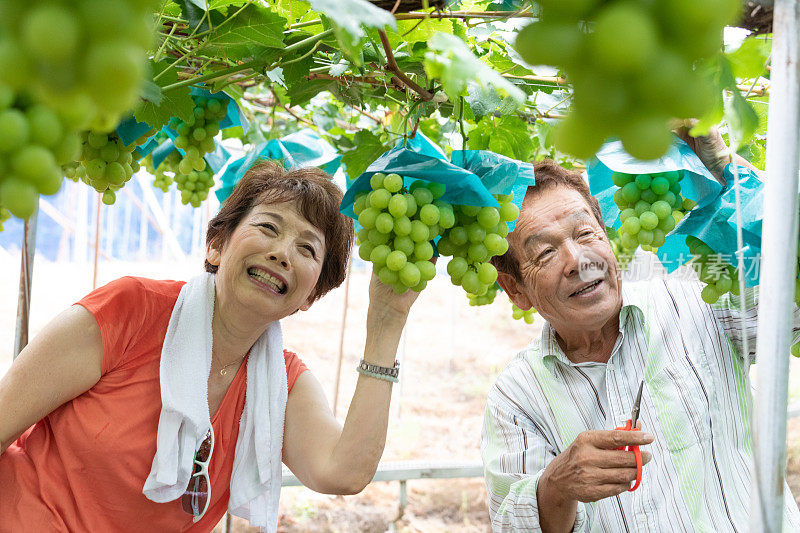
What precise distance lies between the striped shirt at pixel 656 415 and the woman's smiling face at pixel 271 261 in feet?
1.98

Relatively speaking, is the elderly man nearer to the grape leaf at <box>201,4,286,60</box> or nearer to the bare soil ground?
the grape leaf at <box>201,4,286,60</box>

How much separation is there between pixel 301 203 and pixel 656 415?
0.99m

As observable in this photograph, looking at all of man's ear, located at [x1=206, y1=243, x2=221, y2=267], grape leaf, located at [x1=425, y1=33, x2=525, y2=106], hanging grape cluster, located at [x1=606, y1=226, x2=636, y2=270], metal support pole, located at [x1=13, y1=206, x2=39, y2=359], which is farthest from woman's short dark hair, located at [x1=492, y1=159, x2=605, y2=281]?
metal support pole, located at [x1=13, y1=206, x2=39, y2=359]

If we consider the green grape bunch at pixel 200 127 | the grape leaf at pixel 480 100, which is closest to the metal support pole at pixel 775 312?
the grape leaf at pixel 480 100

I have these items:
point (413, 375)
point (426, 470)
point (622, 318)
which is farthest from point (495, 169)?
point (413, 375)

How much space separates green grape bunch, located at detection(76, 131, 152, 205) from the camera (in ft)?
4.09

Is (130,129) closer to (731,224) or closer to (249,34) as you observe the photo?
(249,34)

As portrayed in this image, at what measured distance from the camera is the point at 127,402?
1.48 meters

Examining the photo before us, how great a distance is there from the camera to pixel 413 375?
7.45 metres

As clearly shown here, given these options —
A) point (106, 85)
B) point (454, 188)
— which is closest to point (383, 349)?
point (454, 188)

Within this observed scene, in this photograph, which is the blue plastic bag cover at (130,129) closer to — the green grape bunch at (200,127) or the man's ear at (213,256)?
the green grape bunch at (200,127)

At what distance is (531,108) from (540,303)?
47 cm

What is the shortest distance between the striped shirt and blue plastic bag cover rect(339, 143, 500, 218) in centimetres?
80

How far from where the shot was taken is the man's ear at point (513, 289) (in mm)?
1648
